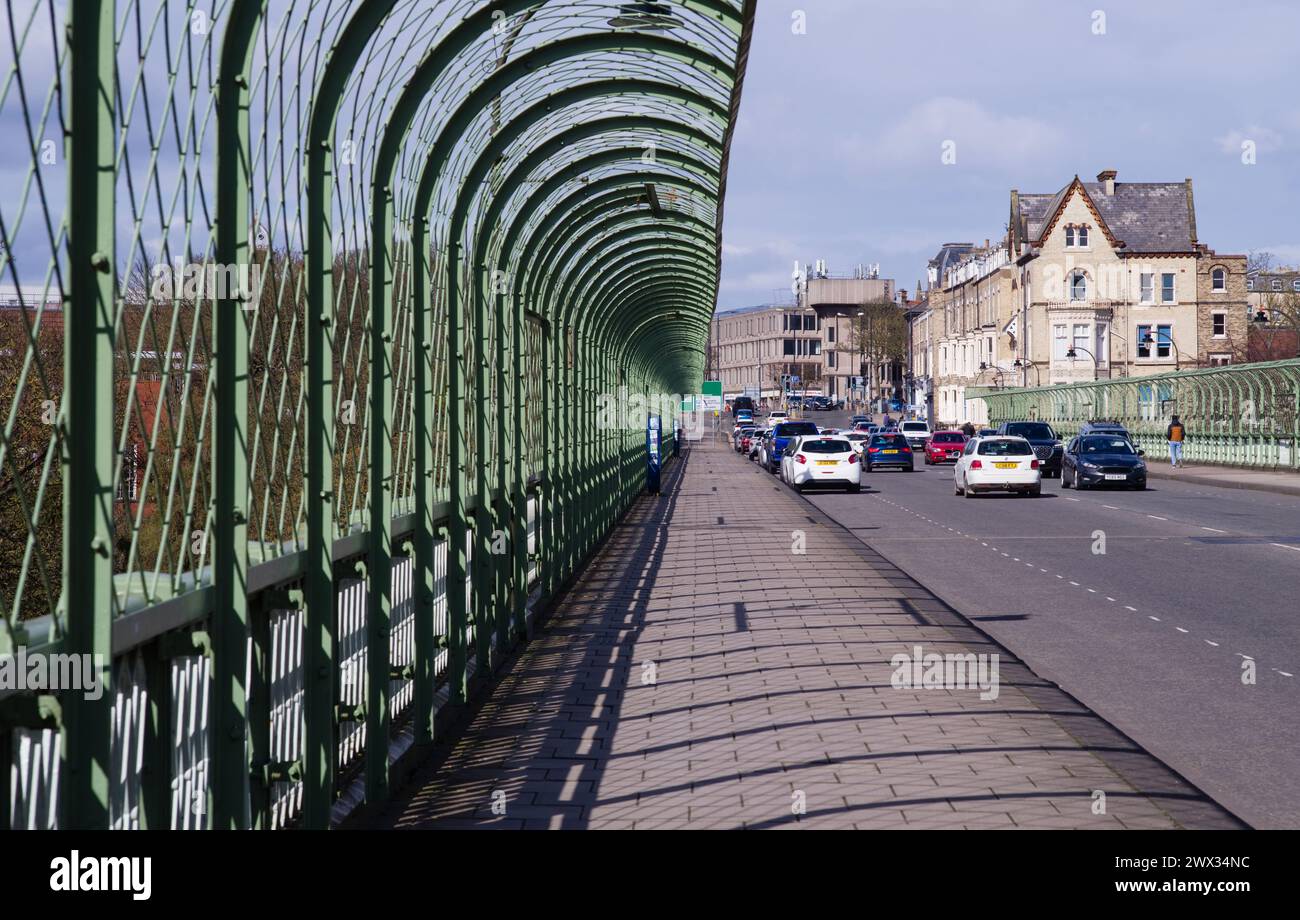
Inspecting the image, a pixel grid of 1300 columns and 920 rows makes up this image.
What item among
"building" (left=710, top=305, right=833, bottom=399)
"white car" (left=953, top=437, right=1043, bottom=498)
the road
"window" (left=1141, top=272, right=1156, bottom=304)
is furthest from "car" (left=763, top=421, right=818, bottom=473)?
"building" (left=710, top=305, right=833, bottom=399)

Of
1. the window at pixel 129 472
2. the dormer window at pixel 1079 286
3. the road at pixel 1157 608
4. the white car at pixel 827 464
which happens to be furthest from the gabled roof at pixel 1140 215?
the window at pixel 129 472

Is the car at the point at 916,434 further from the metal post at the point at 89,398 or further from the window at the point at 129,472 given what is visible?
the metal post at the point at 89,398

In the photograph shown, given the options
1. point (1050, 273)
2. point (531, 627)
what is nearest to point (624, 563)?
point (531, 627)

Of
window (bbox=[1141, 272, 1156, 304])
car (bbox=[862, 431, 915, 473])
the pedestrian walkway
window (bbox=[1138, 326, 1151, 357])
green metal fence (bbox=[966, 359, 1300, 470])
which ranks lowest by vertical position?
the pedestrian walkway

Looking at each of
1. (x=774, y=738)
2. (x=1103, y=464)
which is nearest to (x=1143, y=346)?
(x=1103, y=464)

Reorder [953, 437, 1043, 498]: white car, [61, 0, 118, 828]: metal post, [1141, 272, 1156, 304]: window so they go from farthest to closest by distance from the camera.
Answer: [1141, 272, 1156, 304]: window
[953, 437, 1043, 498]: white car
[61, 0, 118, 828]: metal post

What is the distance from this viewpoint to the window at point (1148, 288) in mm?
82562

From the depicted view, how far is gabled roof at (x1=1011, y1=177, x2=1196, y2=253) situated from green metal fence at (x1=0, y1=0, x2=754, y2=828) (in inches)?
2926

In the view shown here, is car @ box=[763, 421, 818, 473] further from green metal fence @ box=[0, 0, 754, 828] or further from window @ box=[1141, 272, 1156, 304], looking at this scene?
green metal fence @ box=[0, 0, 754, 828]

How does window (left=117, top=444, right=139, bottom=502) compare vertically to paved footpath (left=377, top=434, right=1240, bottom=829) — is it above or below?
above

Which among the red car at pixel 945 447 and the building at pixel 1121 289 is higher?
the building at pixel 1121 289

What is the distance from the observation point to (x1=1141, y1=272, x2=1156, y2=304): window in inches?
3250

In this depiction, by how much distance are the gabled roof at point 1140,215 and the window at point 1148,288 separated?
137 cm

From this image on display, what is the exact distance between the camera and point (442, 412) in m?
9.40
